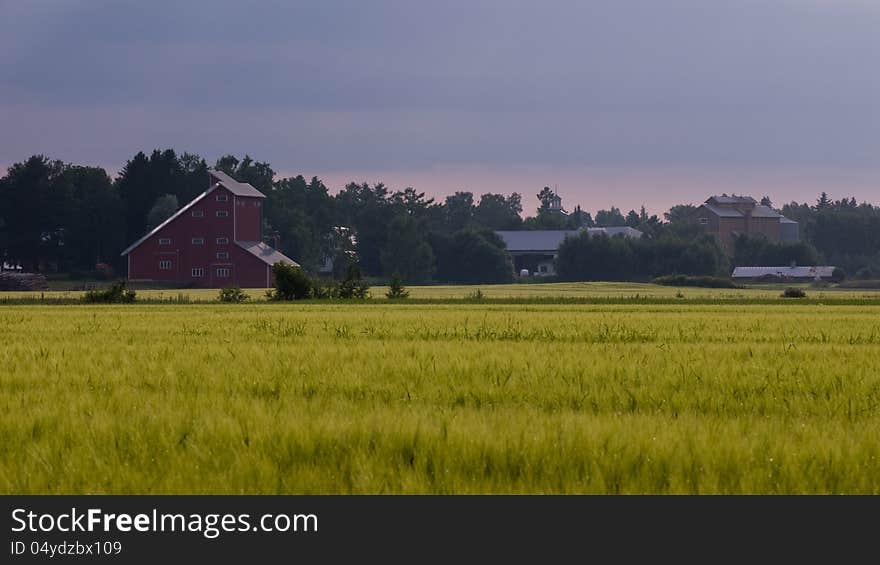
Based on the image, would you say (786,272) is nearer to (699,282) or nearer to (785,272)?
(785,272)

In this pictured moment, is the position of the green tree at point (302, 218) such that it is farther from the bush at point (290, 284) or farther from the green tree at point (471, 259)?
the bush at point (290, 284)

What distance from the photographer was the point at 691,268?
16450cm

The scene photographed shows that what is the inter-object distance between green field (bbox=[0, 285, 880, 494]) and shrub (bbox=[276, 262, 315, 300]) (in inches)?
2125

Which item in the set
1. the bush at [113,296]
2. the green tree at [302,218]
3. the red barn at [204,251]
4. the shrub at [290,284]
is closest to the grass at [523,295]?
the shrub at [290,284]

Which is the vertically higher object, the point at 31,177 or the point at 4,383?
the point at 31,177

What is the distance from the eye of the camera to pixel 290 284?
73.2 metres

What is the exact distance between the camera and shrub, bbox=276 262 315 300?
73188mm

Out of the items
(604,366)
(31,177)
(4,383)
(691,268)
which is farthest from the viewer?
(691,268)

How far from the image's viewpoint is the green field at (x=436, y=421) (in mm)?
8016

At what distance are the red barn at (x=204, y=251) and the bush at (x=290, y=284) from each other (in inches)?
2120

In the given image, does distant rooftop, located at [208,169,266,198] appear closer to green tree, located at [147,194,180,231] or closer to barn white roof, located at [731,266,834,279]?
green tree, located at [147,194,180,231]
